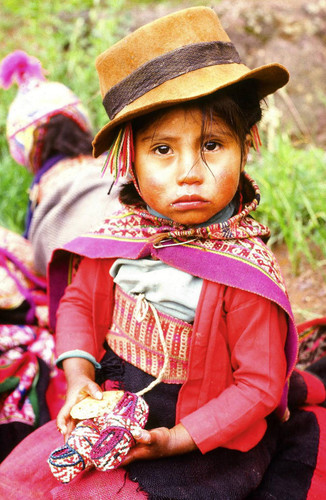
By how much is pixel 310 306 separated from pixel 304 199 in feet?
1.98

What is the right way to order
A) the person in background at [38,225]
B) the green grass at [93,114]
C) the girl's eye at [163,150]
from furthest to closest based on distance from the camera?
the green grass at [93,114] → the person in background at [38,225] → the girl's eye at [163,150]

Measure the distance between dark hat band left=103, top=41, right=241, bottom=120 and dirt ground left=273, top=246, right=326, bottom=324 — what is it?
149 centimetres

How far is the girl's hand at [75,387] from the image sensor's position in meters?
1.48

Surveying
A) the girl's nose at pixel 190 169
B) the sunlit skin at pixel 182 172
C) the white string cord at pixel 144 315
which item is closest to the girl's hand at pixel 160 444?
the sunlit skin at pixel 182 172

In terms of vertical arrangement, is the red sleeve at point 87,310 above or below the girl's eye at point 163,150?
below

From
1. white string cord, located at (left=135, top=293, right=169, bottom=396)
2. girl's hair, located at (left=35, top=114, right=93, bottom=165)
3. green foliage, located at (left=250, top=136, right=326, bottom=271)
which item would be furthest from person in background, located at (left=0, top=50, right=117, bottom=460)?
green foliage, located at (left=250, top=136, right=326, bottom=271)

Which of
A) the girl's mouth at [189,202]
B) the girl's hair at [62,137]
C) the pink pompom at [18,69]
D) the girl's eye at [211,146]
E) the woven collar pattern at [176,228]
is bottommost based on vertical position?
the girl's hair at [62,137]

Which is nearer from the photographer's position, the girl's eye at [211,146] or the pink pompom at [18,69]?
the girl's eye at [211,146]

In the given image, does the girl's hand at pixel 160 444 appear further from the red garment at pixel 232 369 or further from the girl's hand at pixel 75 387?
the girl's hand at pixel 75 387

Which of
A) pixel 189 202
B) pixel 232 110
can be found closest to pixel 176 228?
pixel 189 202

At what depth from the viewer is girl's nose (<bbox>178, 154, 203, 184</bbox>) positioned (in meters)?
1.33

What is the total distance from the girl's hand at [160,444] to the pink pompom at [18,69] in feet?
8.24

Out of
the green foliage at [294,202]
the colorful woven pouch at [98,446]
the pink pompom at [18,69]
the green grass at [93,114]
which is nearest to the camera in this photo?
the colorful woven pouch at [98,446]

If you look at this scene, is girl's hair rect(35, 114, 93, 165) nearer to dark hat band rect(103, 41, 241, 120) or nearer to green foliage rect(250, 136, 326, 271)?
green foliage rect(250, 136, 326, 271)
